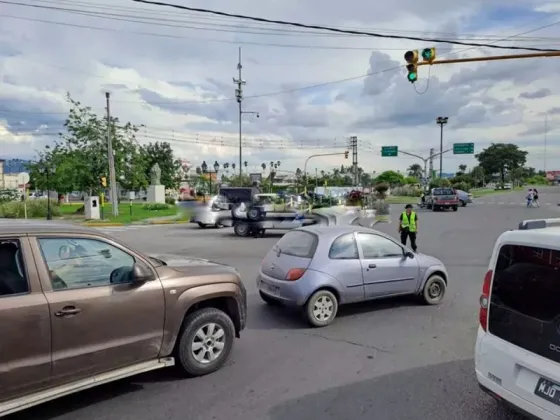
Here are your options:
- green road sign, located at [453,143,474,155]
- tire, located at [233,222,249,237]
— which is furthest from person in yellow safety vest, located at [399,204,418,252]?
green road sign, located at [453,143,474,155]

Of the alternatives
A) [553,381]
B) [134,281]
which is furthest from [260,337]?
[553,381]

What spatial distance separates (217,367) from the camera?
4.82 meters

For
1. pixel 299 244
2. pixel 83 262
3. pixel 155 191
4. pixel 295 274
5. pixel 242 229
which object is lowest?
pixel 242 229

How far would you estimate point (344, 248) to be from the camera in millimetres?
6777

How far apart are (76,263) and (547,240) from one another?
3.74 meters

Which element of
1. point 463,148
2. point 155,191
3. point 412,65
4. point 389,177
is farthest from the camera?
point 389,177

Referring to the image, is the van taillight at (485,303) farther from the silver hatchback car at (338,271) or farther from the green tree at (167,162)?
the green tree at (167,162)

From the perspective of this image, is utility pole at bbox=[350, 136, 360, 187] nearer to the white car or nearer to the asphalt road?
the asphalt road

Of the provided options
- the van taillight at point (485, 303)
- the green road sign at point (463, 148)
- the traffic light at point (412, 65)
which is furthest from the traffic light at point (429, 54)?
the green road sign at point (463, 148)

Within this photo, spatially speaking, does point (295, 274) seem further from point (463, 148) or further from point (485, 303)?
point (463, 148)

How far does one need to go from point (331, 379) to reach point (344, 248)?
2.47 meters

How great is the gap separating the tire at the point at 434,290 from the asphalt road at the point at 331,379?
0.18m

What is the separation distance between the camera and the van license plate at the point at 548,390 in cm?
295

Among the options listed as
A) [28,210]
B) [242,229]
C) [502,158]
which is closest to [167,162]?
[28,210]
